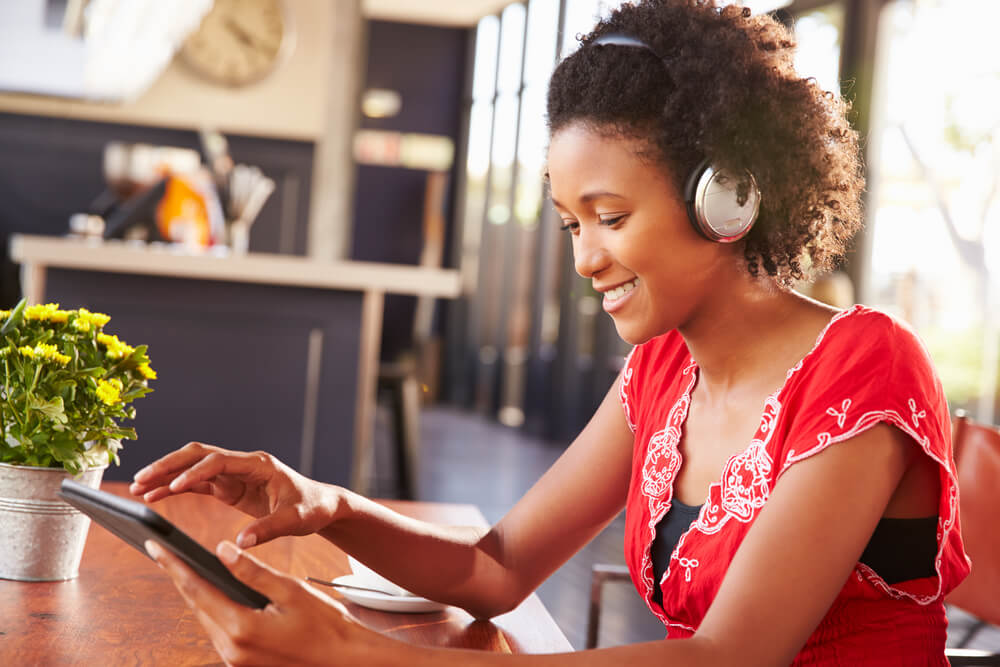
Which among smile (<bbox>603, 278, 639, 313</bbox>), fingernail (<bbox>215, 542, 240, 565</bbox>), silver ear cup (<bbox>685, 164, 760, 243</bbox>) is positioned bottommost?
fingernail (<bbox>215, 542, 240, 565</bbox>)

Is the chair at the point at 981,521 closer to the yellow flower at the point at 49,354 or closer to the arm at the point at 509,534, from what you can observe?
the arm at the point at 509,534

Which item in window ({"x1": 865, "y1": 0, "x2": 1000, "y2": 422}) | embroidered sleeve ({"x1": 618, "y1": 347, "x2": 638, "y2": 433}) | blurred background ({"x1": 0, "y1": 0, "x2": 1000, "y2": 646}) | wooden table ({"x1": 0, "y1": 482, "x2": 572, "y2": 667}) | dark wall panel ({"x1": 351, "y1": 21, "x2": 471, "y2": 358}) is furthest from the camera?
dark wall panel ({"x1": 351, "y1": 21, "x2": 471, "y2": 358})

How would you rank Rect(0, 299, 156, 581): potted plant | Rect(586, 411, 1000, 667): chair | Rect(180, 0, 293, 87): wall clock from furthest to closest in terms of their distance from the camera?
Rect(180, 0, 293, 87): wall clock, Rect(586, 411, 1000, 667): chair, Rect(0, 299, 156, 581): potted plant

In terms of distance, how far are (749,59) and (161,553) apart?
0.70 metres

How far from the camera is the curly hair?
3.23ft

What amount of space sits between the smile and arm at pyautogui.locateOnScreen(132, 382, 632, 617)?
12.2 inches

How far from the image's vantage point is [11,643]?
2.67 feet

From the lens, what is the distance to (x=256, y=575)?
677mm

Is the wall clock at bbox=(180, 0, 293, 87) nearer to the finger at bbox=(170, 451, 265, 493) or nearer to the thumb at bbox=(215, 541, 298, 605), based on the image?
the finger at bbox=(170, 451, 265, 493)

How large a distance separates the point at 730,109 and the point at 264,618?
621 millimetres

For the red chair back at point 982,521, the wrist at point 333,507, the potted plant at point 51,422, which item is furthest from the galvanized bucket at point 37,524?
the red chair back at point 982,521

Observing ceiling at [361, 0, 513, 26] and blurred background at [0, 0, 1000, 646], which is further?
ceiling at [361, 0, 513, 26]

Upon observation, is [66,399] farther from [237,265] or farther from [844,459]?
[237,265]

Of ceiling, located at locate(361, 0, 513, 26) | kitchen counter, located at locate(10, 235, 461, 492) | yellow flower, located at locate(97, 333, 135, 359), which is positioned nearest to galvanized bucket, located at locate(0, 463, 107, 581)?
yellow flower, located at locate(97, 333, 135, 359)
